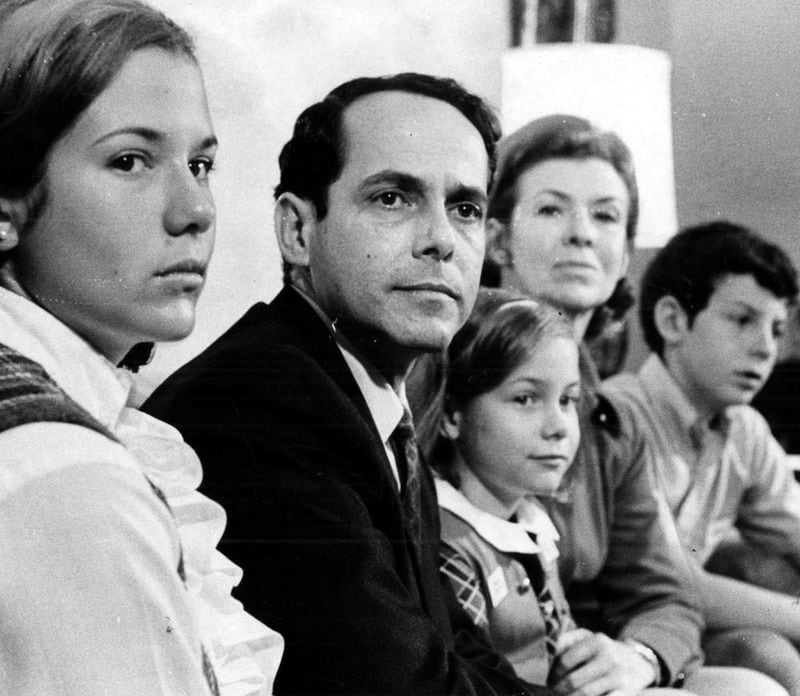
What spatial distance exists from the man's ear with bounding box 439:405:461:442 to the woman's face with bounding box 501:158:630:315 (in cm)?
16

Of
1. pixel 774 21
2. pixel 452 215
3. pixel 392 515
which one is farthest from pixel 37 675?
pixel 774 21

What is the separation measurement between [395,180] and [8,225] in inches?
14.6

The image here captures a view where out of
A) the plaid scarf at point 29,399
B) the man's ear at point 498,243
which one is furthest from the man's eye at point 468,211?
the plaid scarf at point 29,399

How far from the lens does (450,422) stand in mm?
1278

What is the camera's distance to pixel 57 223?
0.93 m

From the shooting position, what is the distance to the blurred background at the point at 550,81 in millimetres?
1133

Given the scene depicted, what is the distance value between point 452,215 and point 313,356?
0.20 metres

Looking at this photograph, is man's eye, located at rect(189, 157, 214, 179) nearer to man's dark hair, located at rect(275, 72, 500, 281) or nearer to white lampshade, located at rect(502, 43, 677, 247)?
man's dark hair, located at rect(275, 72, 500, 281)

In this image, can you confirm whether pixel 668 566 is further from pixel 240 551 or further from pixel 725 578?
pixel 240 551

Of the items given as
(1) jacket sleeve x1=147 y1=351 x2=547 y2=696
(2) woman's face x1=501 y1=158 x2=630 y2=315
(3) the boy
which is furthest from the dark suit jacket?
(3) the boy

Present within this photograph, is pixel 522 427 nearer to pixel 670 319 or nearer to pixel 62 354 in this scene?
pixel 670 319

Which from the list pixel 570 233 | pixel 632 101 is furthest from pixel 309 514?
pixel 632 101

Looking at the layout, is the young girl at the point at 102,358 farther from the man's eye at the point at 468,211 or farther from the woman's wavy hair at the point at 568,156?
the woman's wavy hair at the point at 568,156

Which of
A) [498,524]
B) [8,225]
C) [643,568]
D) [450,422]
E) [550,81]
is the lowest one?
[643,568]
